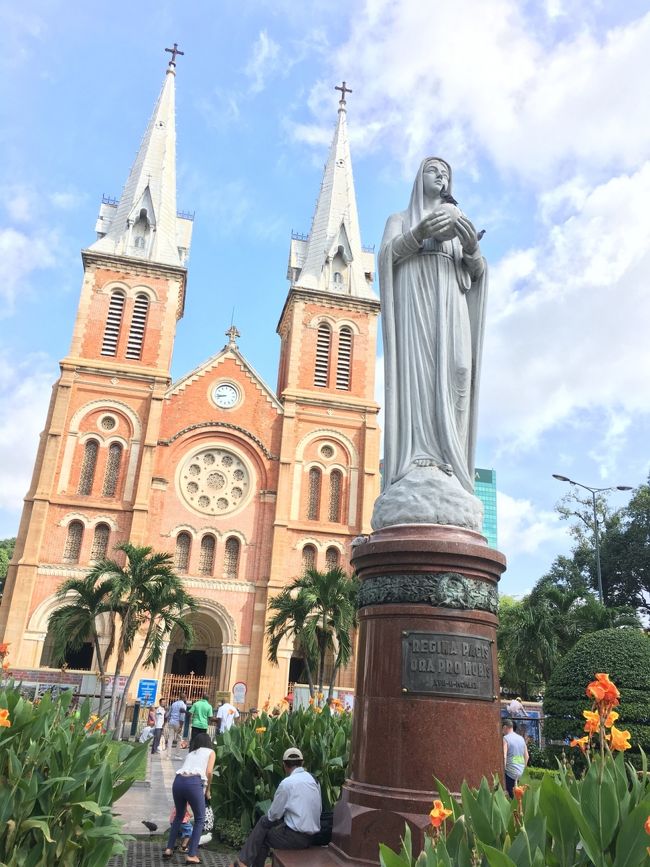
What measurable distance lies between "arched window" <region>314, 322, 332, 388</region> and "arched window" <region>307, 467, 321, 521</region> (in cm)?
416

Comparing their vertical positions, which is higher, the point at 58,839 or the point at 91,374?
the point at 91,374

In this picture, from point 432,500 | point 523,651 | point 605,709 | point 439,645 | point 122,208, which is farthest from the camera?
point 122,208

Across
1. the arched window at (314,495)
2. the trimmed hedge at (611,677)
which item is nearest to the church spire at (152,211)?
the arched window at (314,495)

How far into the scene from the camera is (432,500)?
4688 mm

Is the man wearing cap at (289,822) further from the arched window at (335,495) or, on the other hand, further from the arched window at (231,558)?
the arched window at (335,495)

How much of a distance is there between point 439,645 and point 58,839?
87.0 inches

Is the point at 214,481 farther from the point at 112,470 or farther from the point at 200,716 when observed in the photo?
the point at 200,716

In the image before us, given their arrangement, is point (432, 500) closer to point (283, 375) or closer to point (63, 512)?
point (63, 512)

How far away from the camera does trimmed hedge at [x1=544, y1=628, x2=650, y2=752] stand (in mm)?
11031

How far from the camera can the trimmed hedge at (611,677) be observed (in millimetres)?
11031

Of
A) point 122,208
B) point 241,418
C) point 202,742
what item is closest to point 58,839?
point 202,742

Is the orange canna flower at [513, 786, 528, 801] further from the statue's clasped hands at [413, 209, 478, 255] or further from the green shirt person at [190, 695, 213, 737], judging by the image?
the green shirt person at [190, 695, 213, 737]

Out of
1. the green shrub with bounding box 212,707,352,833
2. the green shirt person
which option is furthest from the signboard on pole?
the green shrub with bounding box 212,707,352,833

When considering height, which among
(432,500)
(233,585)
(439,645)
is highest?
(233,585)
